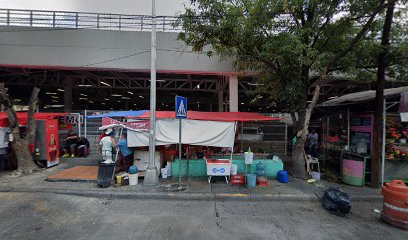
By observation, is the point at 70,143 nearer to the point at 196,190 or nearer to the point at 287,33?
the point at 196,190

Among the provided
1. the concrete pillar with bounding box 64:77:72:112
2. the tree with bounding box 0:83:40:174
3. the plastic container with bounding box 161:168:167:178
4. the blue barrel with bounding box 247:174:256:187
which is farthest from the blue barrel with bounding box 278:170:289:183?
the concrete pillar with bounding box 64:77:72:112

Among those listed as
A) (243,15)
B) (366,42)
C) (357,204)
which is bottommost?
(357,204)

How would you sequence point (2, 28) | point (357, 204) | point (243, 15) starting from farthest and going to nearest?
1. point (2, 28)
2. point (243, 15)
3. point (357, 204)

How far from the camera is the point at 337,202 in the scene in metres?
5.46

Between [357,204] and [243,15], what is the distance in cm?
665

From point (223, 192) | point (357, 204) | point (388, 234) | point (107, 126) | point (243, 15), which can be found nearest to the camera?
point (388, 234)

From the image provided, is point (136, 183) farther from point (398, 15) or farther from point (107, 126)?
point (398, 15)

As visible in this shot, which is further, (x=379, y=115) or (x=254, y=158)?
(x=254, y=158)

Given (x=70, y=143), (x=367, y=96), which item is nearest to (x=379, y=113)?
(x=367, y=96)

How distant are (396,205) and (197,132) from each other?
566cm

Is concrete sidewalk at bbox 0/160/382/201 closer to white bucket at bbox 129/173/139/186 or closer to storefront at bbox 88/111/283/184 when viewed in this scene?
white bucket at bbox 129/173/139/186

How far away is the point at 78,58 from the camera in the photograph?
11.7 meters

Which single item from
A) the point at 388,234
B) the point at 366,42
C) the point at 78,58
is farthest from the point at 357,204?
the point at 78,58

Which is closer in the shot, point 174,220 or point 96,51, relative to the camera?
point 174,220
